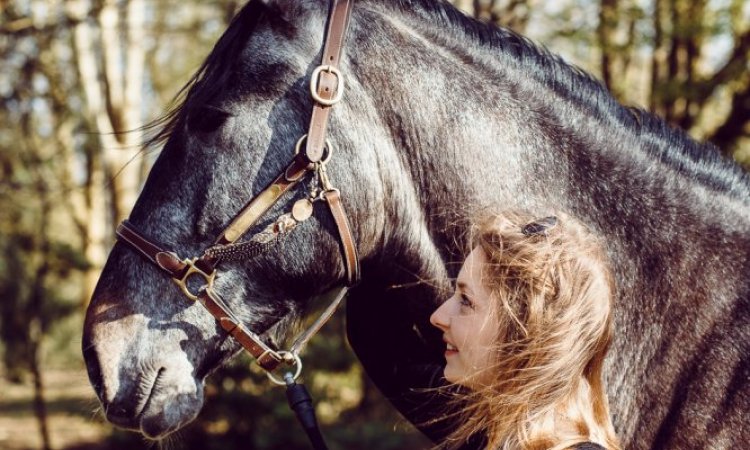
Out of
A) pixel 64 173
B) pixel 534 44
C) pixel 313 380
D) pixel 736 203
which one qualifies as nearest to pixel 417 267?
pixel 534 44

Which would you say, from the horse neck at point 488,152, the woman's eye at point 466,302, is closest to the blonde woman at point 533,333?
the woman's eye at point 466,302

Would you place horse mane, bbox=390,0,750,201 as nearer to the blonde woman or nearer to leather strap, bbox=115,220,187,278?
the blonde woman

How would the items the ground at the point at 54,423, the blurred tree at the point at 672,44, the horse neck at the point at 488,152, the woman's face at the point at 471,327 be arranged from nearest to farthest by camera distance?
the woman's face at the point at 471,327 < the horse neck at the point at 488,152 < the blurred tree at the point at 672,44 < the ground at the point at 54,423

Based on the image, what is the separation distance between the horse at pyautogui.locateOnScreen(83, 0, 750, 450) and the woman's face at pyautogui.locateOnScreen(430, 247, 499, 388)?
28cm

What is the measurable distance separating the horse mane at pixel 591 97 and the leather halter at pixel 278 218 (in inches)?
16.0

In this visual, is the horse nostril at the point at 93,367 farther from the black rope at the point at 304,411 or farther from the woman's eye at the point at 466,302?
the woman's eye at the point at 466,302

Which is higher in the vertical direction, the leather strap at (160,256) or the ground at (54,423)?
the leather strap at (160,256)

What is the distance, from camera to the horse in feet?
6.49

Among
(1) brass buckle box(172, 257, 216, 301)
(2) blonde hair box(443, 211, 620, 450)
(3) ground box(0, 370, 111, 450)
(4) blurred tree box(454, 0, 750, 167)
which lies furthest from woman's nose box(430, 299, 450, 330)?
(3) ground box(0, 370, 111, 450)

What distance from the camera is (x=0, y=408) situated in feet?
46.5

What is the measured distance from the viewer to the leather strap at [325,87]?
6.42ft

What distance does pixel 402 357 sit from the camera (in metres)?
2.38

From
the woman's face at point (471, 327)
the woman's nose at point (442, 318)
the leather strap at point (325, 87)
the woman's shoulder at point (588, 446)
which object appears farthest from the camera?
the leather strap at point (325, 87)

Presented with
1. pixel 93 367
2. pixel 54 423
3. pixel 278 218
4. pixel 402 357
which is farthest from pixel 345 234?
pixel 54 423
